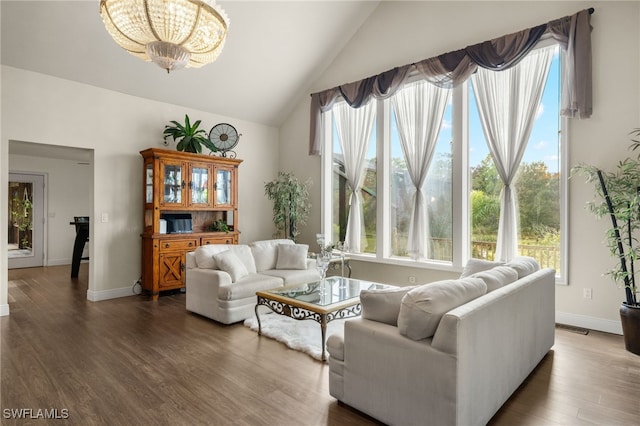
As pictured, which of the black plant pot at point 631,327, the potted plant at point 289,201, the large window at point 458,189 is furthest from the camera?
the potted plant at point 289,201

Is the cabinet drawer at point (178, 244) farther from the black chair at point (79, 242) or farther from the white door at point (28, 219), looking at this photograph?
the white door at point (28, 219)

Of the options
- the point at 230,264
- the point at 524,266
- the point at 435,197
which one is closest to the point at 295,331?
the point at 230,264

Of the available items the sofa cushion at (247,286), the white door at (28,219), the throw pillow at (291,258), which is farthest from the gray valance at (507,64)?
the white door at (28,219)

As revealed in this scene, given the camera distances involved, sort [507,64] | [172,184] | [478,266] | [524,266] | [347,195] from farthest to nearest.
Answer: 1. [347,195]
2. [172,184]
3. [507,64]
4. [478,266]
5. [524,266]

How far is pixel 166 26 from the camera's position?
254 cm

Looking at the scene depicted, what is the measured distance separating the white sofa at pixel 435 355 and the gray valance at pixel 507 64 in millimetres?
2631

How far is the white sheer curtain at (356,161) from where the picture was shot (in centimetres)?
586

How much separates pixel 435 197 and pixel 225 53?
12.3 feet

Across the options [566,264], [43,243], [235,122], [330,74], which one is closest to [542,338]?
[566,264]

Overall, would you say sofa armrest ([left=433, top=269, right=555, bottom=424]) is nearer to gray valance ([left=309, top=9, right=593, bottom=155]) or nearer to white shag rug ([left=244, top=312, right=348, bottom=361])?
white shag rug ([left=244, top=312, right=348, bottom=361])

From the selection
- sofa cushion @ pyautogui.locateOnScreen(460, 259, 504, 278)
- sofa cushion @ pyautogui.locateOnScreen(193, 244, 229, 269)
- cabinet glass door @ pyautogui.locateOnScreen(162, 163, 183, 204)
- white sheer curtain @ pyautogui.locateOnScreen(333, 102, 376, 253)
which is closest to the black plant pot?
sofa cushion @ pyautogui.locateOnScreen(460, 259, 504, 278)

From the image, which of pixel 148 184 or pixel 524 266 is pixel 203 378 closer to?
pixel 524 266

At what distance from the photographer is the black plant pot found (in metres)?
3.09

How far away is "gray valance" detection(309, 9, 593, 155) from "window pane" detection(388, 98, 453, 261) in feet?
1.59
